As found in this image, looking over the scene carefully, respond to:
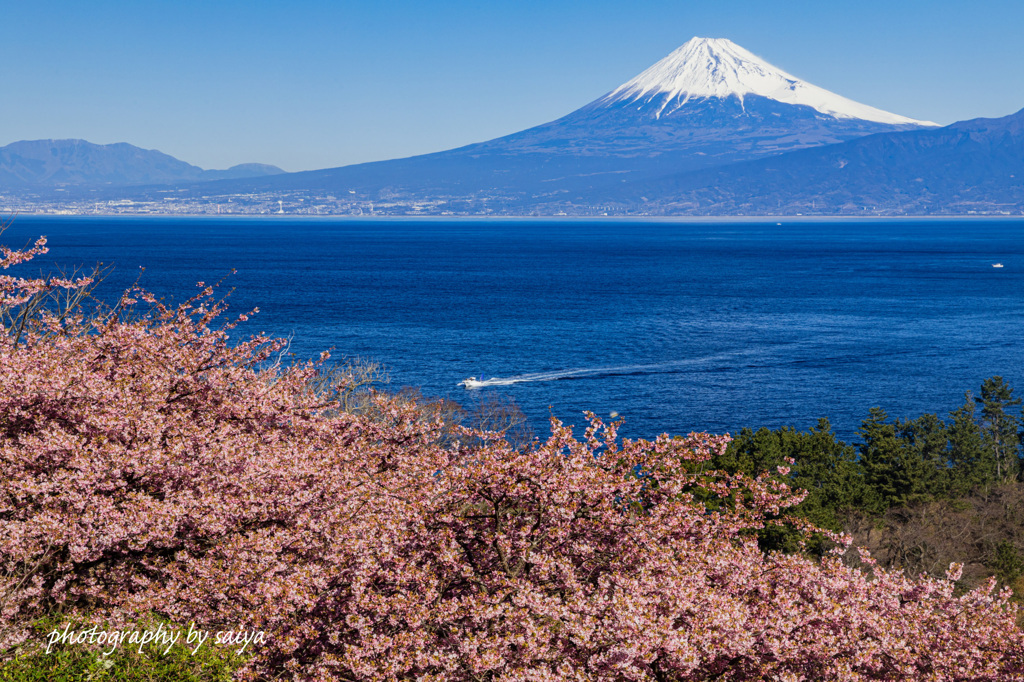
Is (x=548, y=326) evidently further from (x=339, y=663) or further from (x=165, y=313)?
(x=339, y=663)

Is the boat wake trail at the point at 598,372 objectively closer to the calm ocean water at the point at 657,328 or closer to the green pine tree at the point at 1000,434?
the calm ocean water at the point at 657,328

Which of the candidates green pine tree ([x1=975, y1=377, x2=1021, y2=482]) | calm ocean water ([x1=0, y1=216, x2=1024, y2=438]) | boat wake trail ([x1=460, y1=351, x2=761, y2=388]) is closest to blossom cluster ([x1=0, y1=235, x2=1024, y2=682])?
calm ocean water ([x1=0, y1=216, x2=1024, y2=438])

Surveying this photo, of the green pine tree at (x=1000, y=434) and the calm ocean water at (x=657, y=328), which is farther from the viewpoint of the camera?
the calm ocean water at (x=657, y=328)

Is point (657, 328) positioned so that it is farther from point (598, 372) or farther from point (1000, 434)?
point (1000, 434)

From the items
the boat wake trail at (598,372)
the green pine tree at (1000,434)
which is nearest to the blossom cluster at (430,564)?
the green pine tree at (1000,434)

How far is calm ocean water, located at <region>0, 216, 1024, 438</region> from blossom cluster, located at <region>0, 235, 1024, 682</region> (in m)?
17.5

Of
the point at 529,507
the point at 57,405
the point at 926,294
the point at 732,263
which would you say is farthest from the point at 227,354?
the point at 732,263

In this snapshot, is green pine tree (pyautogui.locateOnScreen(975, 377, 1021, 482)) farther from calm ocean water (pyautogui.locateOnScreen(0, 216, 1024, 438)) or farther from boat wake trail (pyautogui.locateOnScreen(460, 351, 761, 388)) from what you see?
boat wake trail (pyautogui.locateOnScreen(460, 351, 761, 388))

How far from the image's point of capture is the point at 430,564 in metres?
9.26

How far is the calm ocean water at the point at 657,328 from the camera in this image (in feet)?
187

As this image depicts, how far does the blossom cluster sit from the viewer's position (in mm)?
8289

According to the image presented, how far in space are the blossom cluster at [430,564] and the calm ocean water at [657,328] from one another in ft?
57.5

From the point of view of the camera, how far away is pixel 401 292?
108875 millimetres

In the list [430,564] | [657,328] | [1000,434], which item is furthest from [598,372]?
[430,564]
